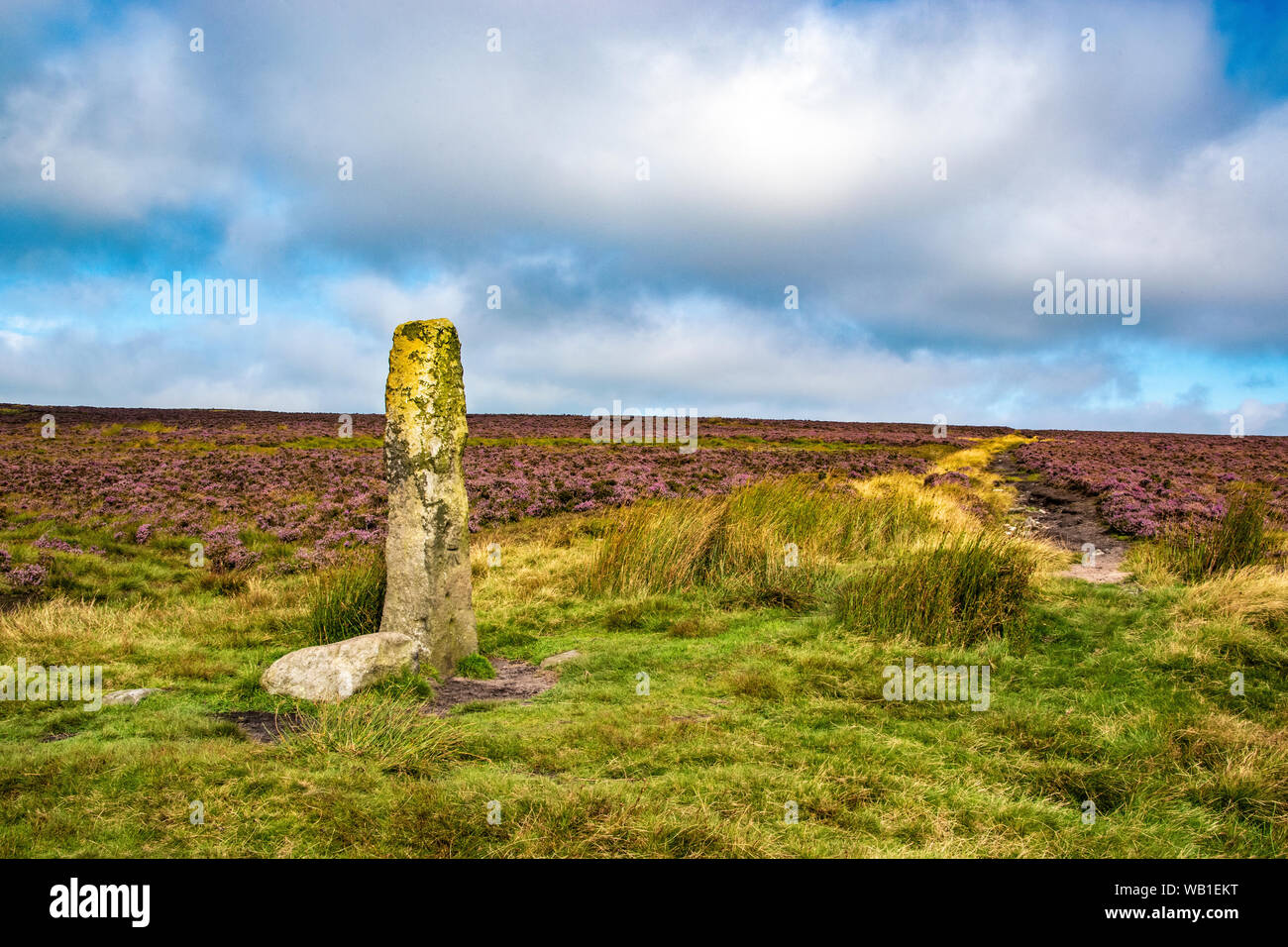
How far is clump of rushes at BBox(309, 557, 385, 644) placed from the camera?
8.56 meters

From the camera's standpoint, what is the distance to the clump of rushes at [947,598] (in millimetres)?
8508

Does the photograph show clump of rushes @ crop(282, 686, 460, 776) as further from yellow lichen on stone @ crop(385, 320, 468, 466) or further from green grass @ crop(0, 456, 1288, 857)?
yellow lichen on stone @ crop(385, 320, 468, 466)

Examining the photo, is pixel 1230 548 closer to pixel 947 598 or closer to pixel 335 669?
pixel 947 598

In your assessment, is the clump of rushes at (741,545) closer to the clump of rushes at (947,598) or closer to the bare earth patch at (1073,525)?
the clump of rushes at (947,598)

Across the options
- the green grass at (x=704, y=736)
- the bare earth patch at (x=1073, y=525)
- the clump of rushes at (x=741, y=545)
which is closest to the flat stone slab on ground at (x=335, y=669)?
the green grass at (x=704, y=736)

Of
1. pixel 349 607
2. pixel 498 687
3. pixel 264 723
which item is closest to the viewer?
pixel 264 723

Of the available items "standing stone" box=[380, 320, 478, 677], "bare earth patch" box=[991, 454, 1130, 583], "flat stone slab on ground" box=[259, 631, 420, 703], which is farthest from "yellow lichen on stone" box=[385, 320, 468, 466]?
"bare earth patch" box=[991, 454, 1130, 583]

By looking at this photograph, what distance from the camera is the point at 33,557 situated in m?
12.9

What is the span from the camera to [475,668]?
7969 millimetres

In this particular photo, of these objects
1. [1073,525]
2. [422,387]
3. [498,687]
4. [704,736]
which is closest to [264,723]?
[498,687]

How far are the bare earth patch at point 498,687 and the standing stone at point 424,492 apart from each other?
16.2 inches

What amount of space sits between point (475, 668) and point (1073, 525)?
52.4ft

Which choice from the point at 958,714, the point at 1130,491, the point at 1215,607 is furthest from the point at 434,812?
the point at 1130,491
